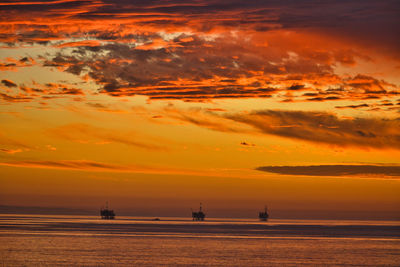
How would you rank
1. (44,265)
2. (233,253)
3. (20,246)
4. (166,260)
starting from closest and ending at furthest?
1. (44,265)
2. (166,260)
3. (233,253)
4. (20,246)

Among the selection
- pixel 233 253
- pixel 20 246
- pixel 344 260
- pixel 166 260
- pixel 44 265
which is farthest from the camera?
pixel 20 246

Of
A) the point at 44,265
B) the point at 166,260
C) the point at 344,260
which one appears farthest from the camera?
the point at 344,260

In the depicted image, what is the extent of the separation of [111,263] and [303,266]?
22811mm

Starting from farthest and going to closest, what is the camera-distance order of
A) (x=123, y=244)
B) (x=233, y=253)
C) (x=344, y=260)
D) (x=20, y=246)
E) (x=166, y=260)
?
(x=123, y=244), (x=20, y=246), (x=233, y=253), (x=344, y=260), (x=166, y=260)

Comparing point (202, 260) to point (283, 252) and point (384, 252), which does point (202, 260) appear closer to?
point (283, 252)

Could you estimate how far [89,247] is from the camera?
3797 inches

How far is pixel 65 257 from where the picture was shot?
78688 mm

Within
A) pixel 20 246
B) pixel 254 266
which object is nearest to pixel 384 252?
pixel 254 266

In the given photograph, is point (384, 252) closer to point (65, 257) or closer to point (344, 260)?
point (344, 260)

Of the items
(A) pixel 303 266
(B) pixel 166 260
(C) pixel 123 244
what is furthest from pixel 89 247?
(A) pixel 303 266

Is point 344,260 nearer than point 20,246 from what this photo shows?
Yes

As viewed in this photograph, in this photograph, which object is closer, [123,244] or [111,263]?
[111,263]

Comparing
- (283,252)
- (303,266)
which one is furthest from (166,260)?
(283,252)

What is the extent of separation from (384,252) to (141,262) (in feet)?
139
